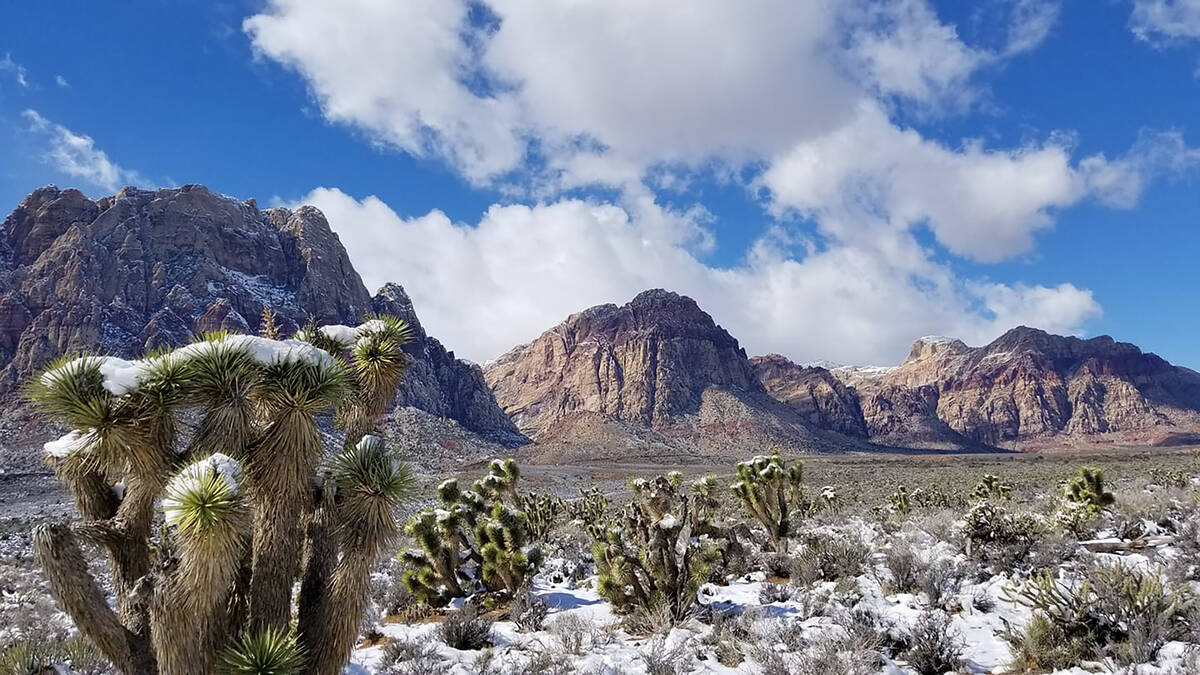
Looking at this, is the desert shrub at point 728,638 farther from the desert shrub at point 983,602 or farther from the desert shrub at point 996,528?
the desert shrub at point 996,528

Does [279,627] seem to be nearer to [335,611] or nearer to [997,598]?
[335,611]

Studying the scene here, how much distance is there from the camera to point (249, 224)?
125000 millimetres

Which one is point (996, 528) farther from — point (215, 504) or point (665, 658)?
point (215, 504)

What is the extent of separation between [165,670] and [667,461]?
103 m

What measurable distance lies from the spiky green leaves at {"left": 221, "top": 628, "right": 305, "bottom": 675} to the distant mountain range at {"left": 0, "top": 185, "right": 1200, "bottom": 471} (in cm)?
4303

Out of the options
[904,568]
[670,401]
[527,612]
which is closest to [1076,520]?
[904,568]

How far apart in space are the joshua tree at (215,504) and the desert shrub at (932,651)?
6022 mm

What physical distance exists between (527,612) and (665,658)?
10.4 ft

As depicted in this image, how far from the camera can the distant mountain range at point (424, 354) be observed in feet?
292

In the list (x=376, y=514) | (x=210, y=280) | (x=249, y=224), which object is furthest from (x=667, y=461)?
(x=376, y=514)

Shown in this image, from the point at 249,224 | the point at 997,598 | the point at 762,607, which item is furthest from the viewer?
the point at 249,224

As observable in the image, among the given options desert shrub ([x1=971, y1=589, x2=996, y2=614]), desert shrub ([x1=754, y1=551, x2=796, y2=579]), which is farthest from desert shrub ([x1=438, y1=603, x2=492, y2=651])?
desert shrub ([x1=971, y1=589, x2=996, y2=614])

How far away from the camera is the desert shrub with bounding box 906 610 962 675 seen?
23.5ft

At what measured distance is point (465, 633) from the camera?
9141 mm
